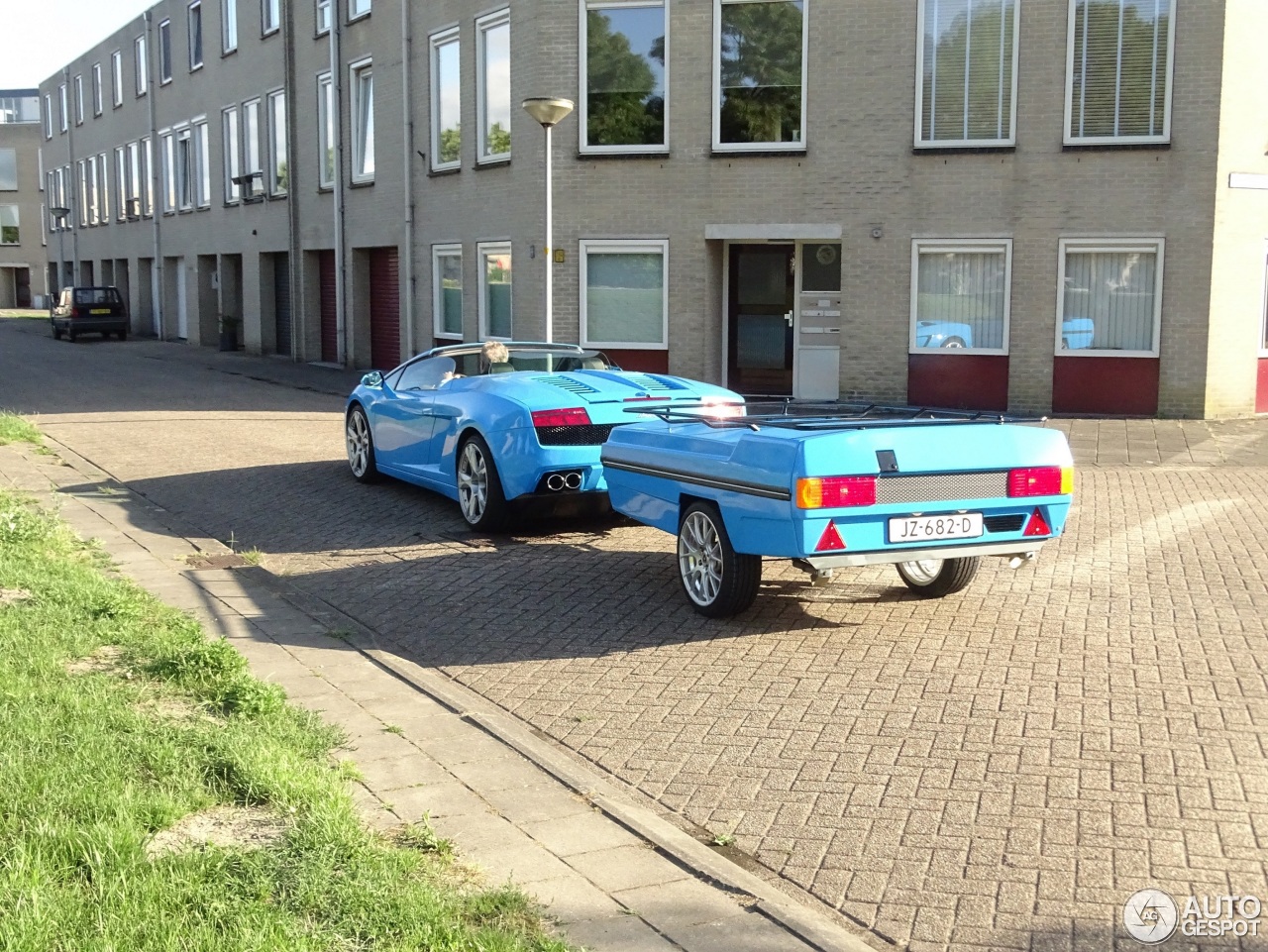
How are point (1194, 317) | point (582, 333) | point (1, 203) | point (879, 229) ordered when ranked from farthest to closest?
point (1, 203)
point (582, 333)
point (879, 229)
point (1194, 317)

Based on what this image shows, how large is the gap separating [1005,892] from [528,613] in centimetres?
401

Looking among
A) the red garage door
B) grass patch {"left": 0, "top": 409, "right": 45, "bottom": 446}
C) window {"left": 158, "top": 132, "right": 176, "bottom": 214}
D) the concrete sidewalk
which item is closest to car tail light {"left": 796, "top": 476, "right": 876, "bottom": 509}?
the concrete sidewalk

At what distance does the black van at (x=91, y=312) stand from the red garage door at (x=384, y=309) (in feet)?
56.1

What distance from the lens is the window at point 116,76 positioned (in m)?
46.4

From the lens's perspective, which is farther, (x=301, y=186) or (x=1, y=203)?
(x=1, y=203)

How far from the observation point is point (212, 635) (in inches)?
277

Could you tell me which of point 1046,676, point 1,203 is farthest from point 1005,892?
point 1,203

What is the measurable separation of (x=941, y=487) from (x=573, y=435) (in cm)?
319

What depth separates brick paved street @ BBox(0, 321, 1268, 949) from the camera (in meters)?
4.32

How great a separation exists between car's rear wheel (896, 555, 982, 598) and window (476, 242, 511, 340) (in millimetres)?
15034

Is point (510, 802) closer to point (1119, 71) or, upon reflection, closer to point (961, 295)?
point (961, 295)

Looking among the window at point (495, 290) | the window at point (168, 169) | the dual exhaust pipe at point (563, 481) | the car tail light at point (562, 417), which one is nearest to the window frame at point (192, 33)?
the window at point (168, 169)

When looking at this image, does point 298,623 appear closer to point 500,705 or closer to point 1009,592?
point 500,705

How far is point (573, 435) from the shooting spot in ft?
30.9
